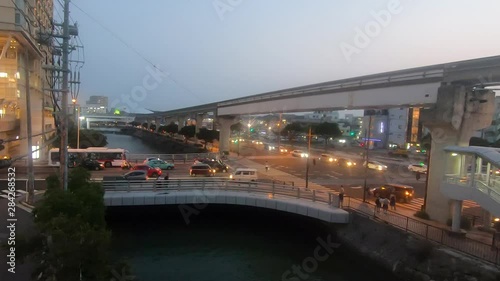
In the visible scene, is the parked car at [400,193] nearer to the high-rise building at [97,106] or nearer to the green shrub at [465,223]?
the green shrub at [465,223]

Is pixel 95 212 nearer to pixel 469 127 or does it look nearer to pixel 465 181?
pixel 465 181

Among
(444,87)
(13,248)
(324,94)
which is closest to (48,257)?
(13,248)

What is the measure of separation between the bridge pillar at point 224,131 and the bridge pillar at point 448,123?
120ft

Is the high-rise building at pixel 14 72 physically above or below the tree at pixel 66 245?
above

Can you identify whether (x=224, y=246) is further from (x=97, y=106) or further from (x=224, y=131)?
(x=97, y=106)

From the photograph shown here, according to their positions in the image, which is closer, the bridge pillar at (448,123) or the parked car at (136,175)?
the bridge pillar at (448,123)

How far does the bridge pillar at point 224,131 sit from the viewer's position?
5345 cm

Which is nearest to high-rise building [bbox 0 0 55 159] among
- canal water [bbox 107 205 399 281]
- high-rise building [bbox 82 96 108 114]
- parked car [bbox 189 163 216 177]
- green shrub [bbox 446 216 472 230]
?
parked car [bbox 189 163 216 177]

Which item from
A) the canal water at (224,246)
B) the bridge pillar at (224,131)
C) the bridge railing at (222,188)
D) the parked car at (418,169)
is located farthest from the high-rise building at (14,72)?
the parked car at (418,169)

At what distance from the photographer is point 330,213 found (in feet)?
58.3

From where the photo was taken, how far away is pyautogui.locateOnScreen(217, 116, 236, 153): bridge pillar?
2104 inches
